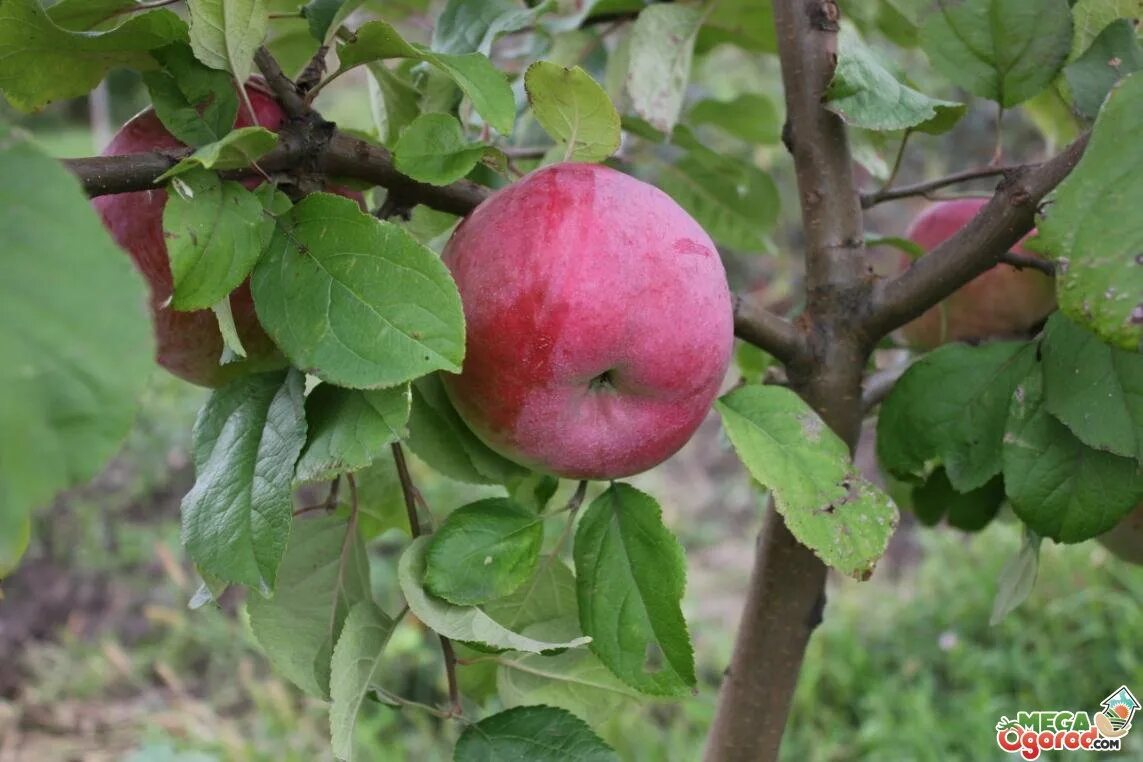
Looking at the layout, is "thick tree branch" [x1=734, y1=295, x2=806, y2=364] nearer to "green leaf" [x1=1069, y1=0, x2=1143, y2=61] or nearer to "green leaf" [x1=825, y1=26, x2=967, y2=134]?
"green leaf" [x1=825, y1=26, x2=967, y2=134]

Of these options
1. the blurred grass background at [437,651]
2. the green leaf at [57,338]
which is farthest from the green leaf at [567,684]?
the blurred grass background at [437,651]

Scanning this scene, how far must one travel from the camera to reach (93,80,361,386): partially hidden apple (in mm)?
605

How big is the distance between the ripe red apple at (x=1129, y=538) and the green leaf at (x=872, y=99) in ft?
1.29

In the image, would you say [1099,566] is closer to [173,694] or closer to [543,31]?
[543,31]

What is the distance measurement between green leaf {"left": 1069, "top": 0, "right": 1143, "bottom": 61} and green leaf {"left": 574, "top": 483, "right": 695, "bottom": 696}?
1.37 ft

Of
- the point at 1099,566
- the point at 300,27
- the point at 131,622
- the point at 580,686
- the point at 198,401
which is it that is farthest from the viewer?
the point at 198,401

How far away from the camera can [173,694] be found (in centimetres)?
283

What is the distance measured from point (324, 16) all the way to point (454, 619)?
363 millimetres

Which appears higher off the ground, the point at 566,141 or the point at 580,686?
the point at 566,141

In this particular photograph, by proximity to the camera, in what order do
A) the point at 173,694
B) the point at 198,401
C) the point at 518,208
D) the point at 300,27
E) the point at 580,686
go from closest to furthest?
1. the point at 518,208
2. the point at 580,686
3. the point at 300,27
4. the point at 173,694
5. the point at 198,401

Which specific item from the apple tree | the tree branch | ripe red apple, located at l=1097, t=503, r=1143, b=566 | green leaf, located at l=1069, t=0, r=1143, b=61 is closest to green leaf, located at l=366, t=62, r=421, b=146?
the apple tree

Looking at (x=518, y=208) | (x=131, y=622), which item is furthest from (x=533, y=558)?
(x=131, y=622)

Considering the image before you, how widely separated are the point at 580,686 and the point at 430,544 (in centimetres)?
16

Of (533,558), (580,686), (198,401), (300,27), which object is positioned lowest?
(198,401)
